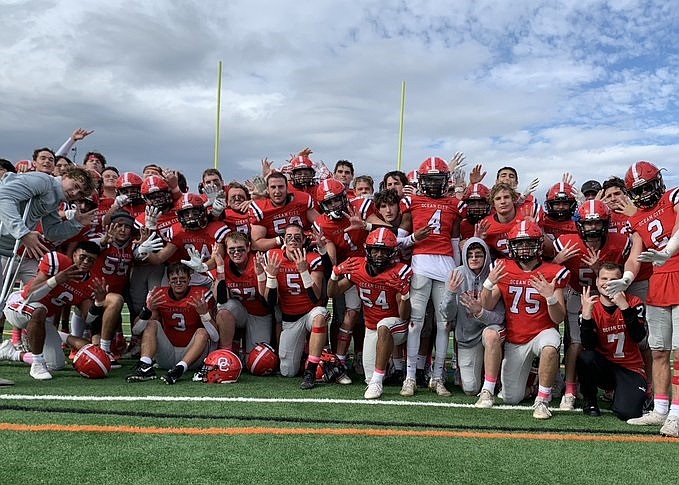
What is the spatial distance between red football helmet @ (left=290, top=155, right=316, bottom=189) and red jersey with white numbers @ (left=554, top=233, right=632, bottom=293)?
3.15 metres

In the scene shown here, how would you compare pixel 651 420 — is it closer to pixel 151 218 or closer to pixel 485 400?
pixel 485 400

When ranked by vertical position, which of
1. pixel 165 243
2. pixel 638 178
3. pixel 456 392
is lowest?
pixel 456 392

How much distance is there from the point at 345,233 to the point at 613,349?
10.1 feet

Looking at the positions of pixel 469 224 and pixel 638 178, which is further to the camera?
A: pixel 469 224

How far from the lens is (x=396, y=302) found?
21.0 feet

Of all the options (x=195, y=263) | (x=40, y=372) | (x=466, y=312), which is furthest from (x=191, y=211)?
(x=466, y=312)

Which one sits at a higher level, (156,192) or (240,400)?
(156,192)

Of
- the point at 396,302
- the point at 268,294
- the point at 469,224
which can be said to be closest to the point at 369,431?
the point at 396,302

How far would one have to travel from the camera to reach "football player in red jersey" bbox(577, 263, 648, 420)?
539 cm

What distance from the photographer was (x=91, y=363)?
20.5ft

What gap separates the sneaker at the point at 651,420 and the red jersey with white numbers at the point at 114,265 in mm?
5743

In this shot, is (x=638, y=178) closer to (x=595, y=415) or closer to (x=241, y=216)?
(x=595, y=415)

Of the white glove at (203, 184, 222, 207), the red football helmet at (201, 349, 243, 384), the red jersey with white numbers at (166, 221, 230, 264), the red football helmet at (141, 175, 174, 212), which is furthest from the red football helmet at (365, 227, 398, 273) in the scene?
the red football helmet at (141, 175, 174, 212)

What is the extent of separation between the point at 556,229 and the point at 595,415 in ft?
6.84
